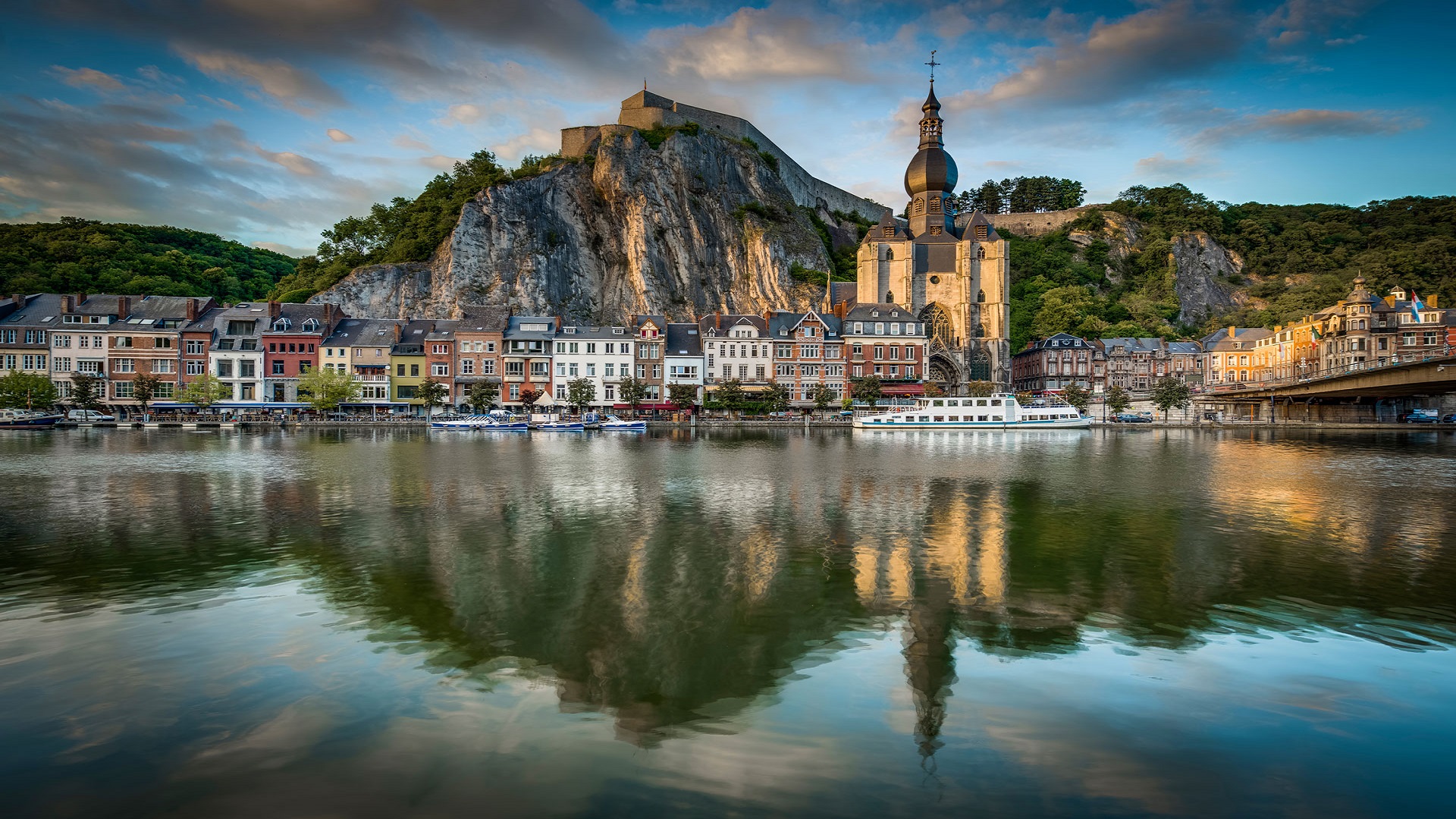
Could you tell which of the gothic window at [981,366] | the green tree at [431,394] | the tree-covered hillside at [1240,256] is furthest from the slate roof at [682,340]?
the tree-covered hillside at [1240,256]

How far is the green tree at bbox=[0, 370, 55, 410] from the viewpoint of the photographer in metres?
57.9

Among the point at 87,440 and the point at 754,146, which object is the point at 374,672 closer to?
the point at 87,440

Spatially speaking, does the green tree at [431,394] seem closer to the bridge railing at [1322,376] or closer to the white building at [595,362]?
the white building at [595,362]

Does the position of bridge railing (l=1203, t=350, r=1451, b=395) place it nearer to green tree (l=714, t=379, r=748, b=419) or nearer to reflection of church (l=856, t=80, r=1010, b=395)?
reflection of church (l=856, t=80, r=1010, b=395)

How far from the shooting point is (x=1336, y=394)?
61.7 metres

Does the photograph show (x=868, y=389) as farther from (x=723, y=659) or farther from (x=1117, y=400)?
(x=723, y=659)

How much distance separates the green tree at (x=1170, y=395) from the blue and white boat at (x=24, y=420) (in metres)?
90.6

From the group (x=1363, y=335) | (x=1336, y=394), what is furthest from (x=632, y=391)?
(x=1363, y=335)

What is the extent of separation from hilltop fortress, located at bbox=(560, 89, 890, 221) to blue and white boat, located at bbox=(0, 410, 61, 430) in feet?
191

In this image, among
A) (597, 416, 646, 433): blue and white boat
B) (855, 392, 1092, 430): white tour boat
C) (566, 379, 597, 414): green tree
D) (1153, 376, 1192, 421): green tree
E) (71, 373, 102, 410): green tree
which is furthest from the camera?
(1153, 376, 1192, 421): green tree

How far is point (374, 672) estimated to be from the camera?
8023mm

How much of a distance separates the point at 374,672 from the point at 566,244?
268 feet

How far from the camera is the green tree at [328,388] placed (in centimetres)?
6162

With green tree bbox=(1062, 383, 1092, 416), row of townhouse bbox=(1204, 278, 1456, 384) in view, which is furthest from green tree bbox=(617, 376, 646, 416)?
row of townhouse bbox=(1204, 278, 1456, 384)
